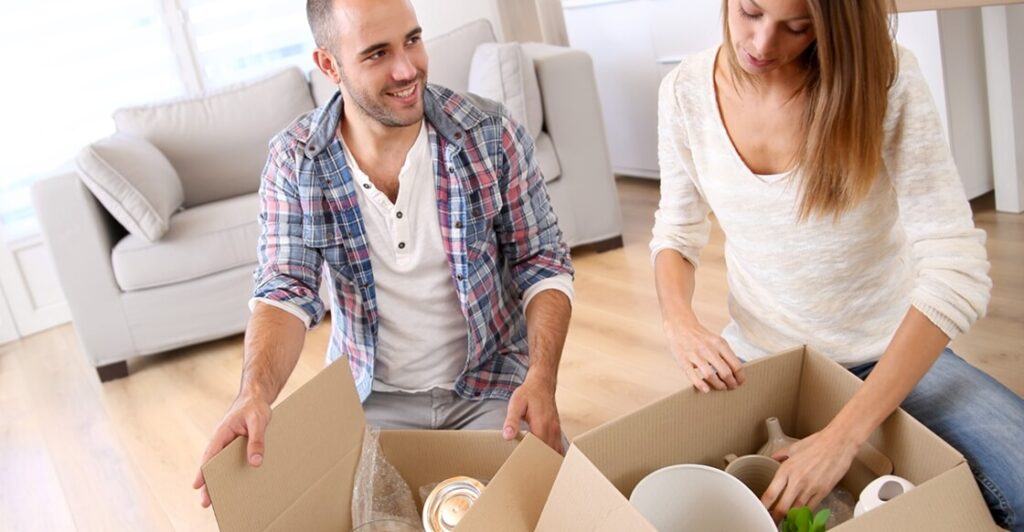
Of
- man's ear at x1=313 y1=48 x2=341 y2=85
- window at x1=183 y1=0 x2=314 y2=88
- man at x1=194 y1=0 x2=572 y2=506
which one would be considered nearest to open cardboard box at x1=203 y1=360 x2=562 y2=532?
man at x1=194 y1=0 x2=572 y2=506

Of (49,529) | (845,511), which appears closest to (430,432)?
(845,511)

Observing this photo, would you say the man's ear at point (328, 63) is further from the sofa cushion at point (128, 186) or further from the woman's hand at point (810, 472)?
the sofa cushion at point (128, 186)

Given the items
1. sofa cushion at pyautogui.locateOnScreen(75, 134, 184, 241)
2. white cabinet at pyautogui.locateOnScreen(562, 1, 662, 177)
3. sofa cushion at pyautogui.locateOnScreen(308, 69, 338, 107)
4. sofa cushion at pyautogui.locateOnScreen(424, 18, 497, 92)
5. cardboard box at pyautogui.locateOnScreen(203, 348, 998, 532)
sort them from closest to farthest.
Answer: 1. cardboard box at pyautogui.locateOnScreen(203, 348, 998, 532)
2. sofa cushion at pyautogui.locateOnScreen(75, 134, 184, 241)
3. sofa cushion at pyautogui.locateOnScreen(424, 18, 497, 92)
4. sofa cushion at pyautogui.locateOnScreen(308, 69, 338, 107)
5. white cabinet at pyautogui.locateOnScreen(562, 1, 662, 177)

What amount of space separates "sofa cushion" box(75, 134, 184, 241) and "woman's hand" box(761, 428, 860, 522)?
2.56 meters

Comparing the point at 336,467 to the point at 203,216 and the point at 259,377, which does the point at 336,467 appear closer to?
the point at 259,377

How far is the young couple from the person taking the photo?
40.6 inches

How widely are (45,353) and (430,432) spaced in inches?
123

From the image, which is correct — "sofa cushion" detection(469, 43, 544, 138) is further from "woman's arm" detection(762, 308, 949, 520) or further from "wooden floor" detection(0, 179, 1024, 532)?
"woman's arm" detection(762, 308, 949, 520)

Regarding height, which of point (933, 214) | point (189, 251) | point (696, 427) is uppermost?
point (933, 214)

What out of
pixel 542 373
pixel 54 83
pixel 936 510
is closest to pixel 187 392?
pixel 54 83

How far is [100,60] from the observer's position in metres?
4.06

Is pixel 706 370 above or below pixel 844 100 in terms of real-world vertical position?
below

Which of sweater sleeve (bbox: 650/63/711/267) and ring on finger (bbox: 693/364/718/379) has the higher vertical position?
sweater sleeve (bbox: 650/63/711/267)

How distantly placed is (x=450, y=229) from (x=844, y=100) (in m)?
0.60
